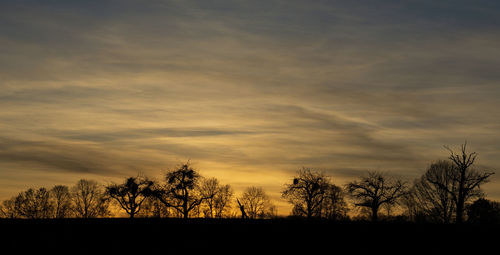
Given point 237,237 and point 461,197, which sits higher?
point 461,197

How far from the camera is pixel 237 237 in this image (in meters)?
24.4

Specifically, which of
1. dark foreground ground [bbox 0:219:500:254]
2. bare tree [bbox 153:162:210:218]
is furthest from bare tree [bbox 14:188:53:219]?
dark foreground ground [bbox 0:219:500:254]

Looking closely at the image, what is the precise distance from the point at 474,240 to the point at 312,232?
8.50 meters

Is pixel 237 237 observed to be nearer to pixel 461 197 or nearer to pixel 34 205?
pixel 461 197

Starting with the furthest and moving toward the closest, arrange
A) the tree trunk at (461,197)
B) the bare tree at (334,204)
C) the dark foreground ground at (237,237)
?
1. the bare tree at (334,204)
2. the tree trunk at (461,197)
3. the dark foreground ground at (237,237)

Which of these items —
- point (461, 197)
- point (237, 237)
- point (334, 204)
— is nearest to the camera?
point (237, 237)

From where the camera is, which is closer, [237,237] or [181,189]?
[237,237]

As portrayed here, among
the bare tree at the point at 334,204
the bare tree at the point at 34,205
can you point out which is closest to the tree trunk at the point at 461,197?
the bare tree at the point at 334,204

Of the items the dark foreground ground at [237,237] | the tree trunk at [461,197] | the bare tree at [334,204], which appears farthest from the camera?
the bare tree at [334,204]

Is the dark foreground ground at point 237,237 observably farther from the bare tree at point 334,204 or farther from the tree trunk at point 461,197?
the bare tree at point 334,204

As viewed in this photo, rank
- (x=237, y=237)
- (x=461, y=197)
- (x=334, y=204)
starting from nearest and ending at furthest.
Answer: (x=237, y=237) → (x=461, y=197) → (x=334, y=204)

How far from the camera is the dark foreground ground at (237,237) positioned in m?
21.9

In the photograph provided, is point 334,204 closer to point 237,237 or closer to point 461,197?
point 461,197

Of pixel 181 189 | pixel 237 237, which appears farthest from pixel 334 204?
pixel 237 237
